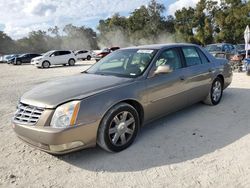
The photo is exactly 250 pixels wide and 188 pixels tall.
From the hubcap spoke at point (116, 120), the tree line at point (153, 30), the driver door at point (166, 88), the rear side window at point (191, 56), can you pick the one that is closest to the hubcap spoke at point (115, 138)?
the hubcap spoke at point (116, 120)

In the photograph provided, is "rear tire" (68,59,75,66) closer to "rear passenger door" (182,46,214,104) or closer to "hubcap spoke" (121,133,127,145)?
"rear passenger door" (182,46,214,104)

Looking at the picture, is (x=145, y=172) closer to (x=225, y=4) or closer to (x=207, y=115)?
(x=207, y=115)

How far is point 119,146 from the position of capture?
3.89 metres

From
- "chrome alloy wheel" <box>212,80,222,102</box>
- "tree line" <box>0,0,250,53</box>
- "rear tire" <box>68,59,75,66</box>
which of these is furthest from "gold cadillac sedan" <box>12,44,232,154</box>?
"tree line" <box>0,0,250,53</box>

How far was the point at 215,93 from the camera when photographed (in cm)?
609

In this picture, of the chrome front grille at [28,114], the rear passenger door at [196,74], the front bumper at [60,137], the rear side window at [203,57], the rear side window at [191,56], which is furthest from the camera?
the rear side window at [203,57]

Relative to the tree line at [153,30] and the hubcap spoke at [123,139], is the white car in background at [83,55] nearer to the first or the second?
the tree line at [153,30]

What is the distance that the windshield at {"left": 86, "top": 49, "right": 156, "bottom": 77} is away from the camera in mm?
4457

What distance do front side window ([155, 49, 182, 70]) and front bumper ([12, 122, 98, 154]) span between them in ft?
5.92

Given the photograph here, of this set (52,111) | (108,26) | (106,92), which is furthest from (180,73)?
(108,26)

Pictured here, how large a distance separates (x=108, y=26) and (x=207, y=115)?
202 ft

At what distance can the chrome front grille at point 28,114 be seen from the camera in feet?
11.4

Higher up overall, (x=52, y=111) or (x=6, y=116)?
(x=52, y=111)

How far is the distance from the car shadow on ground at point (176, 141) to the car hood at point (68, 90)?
0.93 metres
